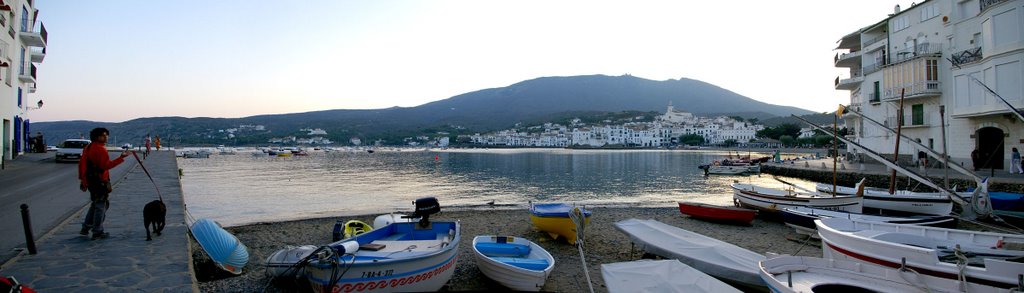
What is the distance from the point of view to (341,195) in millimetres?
25188

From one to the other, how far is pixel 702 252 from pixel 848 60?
121 feet

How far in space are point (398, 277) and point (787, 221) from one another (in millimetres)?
11306

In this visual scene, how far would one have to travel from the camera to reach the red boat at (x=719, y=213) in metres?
13.6

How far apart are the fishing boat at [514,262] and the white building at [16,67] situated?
23.1 metres

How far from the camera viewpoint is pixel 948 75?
24844 mm

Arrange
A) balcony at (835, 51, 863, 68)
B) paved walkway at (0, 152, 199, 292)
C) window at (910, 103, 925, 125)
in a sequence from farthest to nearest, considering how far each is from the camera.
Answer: balcony at (835, 51, 863, 68) → window at (910, 103, 925, 125) → paved walkway at (0, 152, 199, 292)

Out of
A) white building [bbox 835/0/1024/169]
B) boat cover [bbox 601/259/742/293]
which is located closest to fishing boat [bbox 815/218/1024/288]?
boat cover [bbox 601/259/742/293]

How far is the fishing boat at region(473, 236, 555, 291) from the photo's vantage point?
6703mm

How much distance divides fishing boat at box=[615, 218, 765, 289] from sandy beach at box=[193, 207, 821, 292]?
0.71 meters

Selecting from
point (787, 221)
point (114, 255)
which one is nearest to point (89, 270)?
point (114, 255)

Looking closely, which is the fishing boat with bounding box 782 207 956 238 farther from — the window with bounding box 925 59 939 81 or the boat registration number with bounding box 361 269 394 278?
the window with bounding box 925 59 939 81

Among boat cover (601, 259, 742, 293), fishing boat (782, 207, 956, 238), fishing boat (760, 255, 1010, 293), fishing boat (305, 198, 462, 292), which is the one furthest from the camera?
fishing boat (782, 207, 956, 238)

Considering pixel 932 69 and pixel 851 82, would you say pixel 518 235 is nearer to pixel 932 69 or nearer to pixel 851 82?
pixel 932 69

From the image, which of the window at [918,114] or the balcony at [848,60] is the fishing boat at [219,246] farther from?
the balcony at [848,60]
